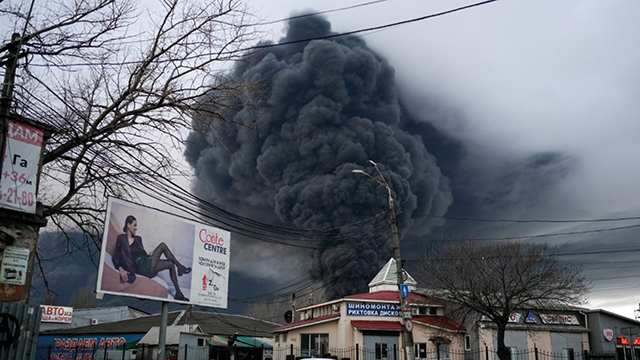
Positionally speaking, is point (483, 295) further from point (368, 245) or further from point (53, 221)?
point (368, 245)

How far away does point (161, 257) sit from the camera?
17.9 meters

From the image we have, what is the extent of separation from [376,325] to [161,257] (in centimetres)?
2164

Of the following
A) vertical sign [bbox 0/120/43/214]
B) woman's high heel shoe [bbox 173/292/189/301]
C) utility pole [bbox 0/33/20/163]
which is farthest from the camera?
woman's high heel shoe [bbox 173/292/189/301]

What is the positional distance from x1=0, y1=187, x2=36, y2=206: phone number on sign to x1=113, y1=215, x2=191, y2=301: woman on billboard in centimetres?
395

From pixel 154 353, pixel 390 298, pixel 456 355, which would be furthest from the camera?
pixel 390 298

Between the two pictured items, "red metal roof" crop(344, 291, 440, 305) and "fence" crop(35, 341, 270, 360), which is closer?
"fence" crop(35, 341, 270, 360)

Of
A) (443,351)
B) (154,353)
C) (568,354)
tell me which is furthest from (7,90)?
(568,354)

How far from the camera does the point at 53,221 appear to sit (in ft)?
66.7

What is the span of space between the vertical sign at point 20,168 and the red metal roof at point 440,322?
28.3m

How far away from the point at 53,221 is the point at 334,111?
84.0 metres

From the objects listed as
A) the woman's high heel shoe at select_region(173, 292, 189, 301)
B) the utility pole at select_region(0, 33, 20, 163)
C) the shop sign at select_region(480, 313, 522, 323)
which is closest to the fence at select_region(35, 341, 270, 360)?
the woman's high heel shoe at select_region(173, 292, 189, 301)

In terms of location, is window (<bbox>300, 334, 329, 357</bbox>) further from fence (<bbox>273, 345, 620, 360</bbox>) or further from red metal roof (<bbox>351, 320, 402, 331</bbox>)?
red metal roof (<bbox>351, 320, 402, 331</bbox>)

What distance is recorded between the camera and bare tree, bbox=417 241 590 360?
106 feet

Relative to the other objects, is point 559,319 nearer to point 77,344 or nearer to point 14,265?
point 14,265
